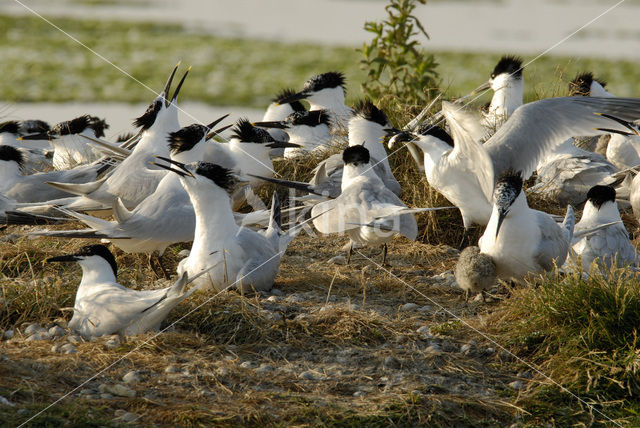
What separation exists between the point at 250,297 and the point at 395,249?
53.2 inches

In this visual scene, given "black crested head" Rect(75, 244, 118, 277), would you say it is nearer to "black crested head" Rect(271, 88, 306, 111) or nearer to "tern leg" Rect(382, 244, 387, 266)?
"tern leg" Rect(382, 244, 387, 266)

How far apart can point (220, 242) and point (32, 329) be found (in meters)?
1.02

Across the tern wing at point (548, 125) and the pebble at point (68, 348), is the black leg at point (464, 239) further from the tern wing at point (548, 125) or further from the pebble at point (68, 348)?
the pebble at point (68, 348)

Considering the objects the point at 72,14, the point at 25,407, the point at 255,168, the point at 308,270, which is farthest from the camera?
the point at 72,14

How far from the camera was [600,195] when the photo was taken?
182 inches

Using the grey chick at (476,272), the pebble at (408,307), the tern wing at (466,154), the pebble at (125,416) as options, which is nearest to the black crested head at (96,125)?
the tern wing at (466,154)

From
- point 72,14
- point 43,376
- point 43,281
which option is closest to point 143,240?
point 43,281

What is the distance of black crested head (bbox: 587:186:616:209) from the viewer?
182 inches

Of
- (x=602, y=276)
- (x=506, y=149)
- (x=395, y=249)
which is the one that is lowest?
(x=395, y=249)

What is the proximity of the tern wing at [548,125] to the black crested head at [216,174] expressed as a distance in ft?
5.27

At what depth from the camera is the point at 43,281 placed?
3.88 metres

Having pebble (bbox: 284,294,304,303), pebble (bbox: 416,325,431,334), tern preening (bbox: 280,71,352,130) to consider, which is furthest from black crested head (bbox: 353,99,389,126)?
pebble (bbox: 416,325,431,334)

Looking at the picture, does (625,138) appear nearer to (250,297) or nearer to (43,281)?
(250,297)

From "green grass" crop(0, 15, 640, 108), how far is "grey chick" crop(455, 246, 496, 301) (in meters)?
7.53
